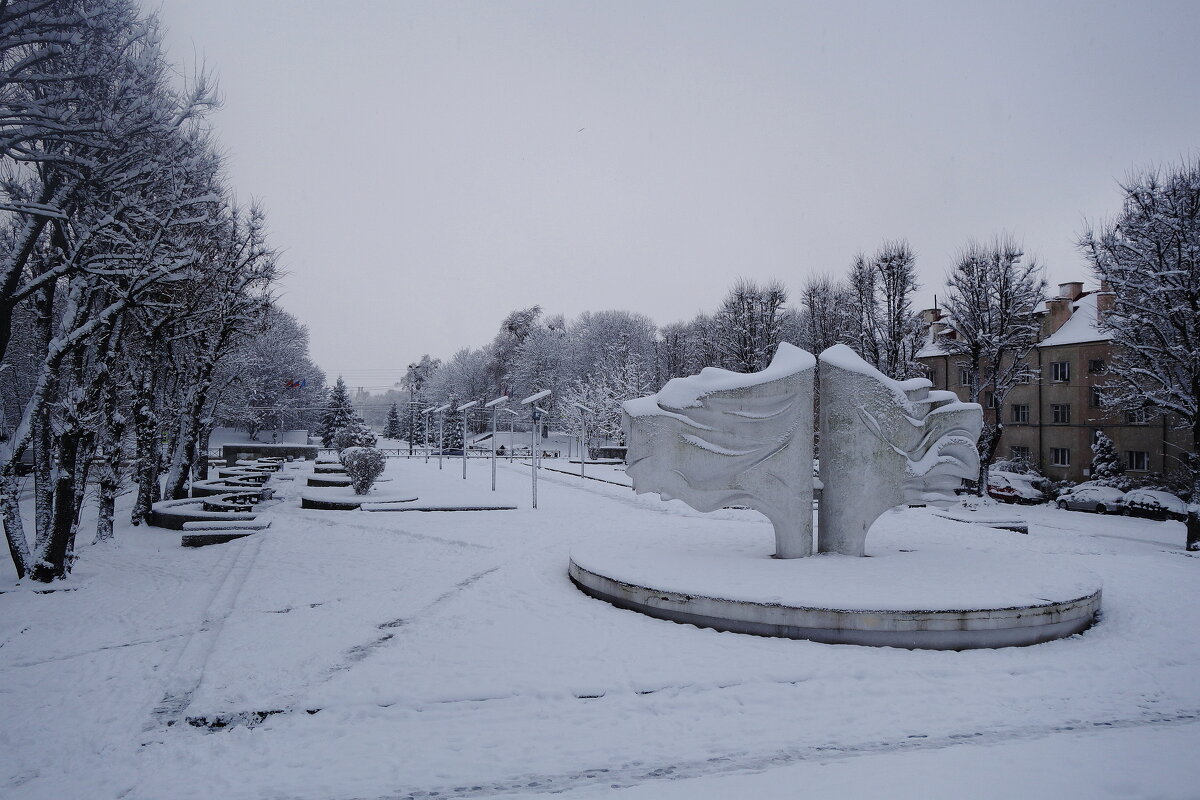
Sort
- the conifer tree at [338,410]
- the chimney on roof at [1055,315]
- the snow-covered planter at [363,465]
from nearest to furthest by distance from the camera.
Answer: the snow-covered planter at [363,465] < the chimney on roof at [1055,315] < the conifer tree at [338,410]

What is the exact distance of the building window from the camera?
95.7ft

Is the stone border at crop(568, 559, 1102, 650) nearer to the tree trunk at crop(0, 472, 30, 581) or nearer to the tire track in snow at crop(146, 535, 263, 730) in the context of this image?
the tire track in snow at crop(146, 535, 263, 730)

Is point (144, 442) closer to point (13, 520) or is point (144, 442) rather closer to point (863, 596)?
point (13, 520)

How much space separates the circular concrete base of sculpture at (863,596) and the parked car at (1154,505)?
66.2 ft

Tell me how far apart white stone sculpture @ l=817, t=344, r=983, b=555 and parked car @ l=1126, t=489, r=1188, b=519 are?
21.0 metres

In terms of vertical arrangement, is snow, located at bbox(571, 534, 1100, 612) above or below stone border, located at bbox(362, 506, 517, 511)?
above

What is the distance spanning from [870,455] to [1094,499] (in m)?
23.4

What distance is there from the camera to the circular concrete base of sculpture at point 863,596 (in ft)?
25.9

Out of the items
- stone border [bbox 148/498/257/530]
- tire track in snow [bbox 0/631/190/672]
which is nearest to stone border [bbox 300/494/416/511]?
stone border [bbox 148/498/257/530]

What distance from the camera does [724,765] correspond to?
17.1ft

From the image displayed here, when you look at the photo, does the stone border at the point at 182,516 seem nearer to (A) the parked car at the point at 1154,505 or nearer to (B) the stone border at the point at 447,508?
(B) the stone border at the point at 447,508

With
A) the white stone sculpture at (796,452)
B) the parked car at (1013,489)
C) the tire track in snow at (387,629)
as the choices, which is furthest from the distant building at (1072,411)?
the tire track in snow at (387,629)

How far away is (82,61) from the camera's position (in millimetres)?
9766

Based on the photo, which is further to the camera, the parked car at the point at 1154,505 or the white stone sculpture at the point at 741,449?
the parked car at the point at 1154,505
